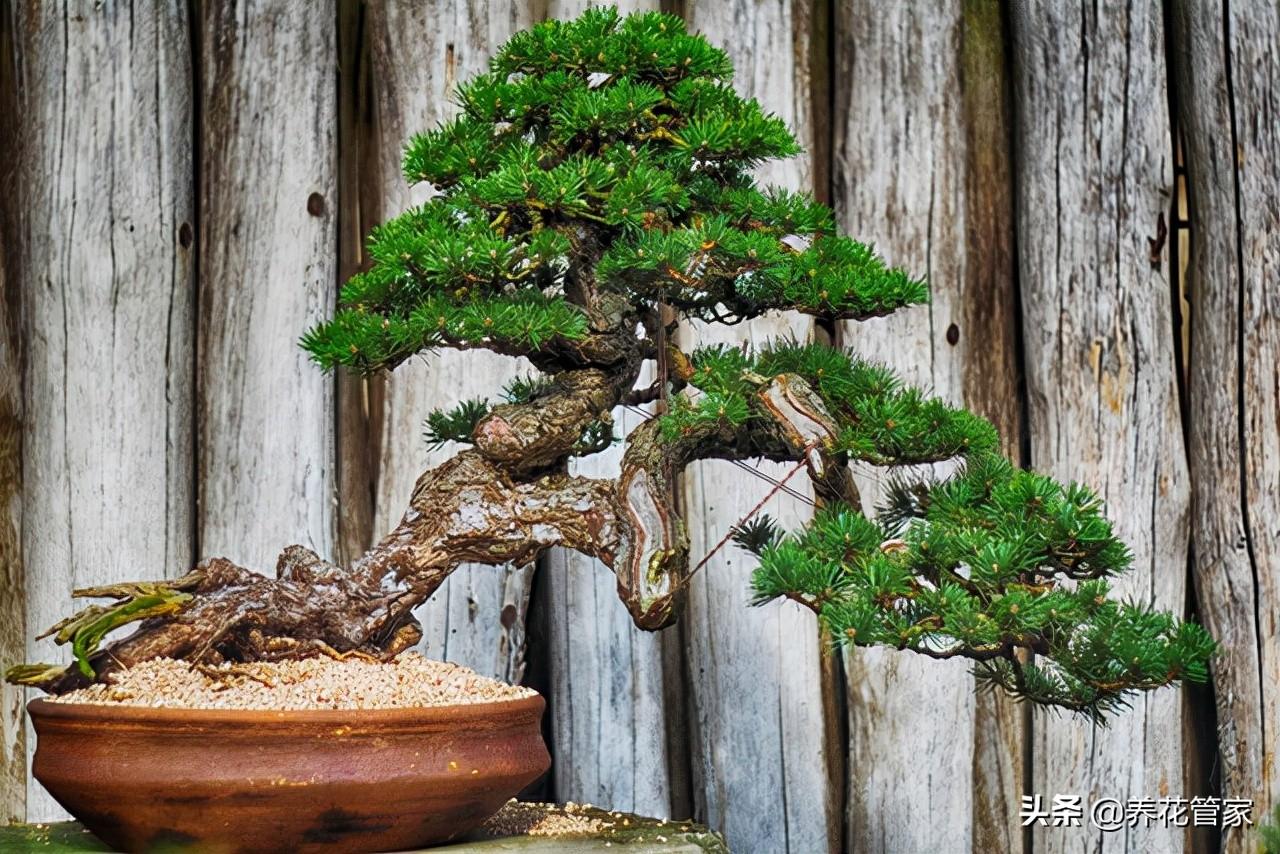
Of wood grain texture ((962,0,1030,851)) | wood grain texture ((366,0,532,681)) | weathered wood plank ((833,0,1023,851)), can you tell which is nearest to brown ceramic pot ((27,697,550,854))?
wood grain texture ((366,0,532,681))

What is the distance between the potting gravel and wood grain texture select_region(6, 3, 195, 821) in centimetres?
79

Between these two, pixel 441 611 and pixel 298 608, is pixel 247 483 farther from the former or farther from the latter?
pixel 298 608

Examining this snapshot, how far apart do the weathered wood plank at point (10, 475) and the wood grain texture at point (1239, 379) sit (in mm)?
1968

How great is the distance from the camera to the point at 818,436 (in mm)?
1649

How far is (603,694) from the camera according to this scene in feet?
7.91

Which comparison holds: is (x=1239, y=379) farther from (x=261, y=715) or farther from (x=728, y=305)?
(x=261, y=715)

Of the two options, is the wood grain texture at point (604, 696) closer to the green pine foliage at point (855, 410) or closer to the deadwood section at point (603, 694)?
the deadwood section at point (603, 694)

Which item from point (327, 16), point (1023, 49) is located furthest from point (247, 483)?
point (1023, 49)

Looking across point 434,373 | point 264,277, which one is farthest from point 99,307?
point 434,373

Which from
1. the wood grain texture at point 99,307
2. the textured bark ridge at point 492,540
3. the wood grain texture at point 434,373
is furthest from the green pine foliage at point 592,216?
the wood grain texture at point 99,307

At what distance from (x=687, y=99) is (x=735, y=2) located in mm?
800

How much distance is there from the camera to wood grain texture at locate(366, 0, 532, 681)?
240 centimetres

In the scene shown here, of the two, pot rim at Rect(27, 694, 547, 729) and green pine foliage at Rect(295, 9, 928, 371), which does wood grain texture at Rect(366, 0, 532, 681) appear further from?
pot rim at Rect(27, 694, 547, 729)

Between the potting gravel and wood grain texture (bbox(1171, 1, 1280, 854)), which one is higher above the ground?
wood grain texture (bbox(1171, 1, 1280, 854))
